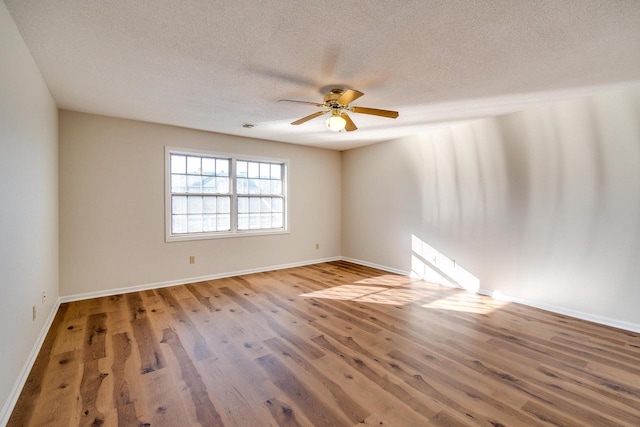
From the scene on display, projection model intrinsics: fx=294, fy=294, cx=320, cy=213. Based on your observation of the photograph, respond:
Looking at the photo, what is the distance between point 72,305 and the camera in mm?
3645

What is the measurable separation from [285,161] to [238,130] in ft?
3.96

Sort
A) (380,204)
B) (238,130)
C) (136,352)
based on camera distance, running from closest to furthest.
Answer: (136,352) < (238,130) < (380,204)

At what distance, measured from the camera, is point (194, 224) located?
15.7 ft

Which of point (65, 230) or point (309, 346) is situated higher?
point (65, 230)

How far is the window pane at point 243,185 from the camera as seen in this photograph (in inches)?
205

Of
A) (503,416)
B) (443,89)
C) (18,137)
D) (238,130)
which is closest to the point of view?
(503,416)

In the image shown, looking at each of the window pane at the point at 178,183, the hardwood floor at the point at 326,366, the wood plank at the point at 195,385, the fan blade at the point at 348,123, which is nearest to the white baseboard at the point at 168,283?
the hardwood floor at the point at 326,366

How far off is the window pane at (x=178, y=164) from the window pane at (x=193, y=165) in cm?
6

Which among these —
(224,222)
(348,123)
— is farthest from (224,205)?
(348,123)

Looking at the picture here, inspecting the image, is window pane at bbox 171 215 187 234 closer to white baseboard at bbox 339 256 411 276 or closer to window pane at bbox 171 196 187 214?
window pane at bbox 171 196 187 214

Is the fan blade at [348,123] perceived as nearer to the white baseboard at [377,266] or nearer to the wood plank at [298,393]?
the wood plank at [298,393]

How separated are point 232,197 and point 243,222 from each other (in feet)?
1.63

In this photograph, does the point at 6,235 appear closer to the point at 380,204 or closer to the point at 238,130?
the point at 238,130

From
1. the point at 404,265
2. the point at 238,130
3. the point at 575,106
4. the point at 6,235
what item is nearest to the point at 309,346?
the point at 6,235
